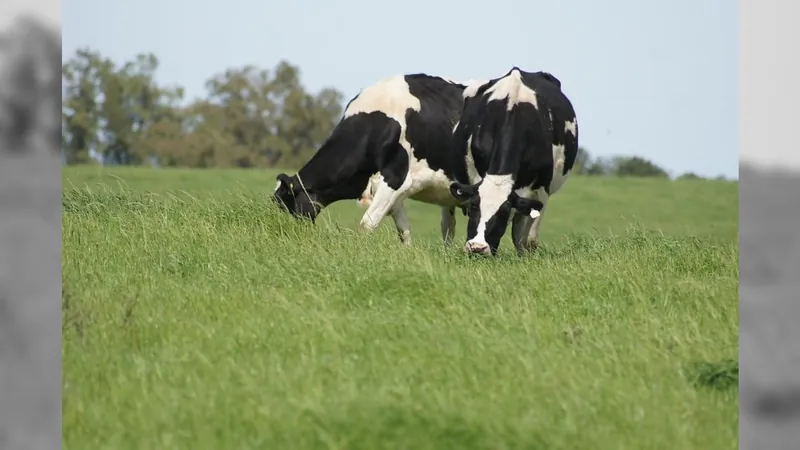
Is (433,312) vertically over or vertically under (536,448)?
over

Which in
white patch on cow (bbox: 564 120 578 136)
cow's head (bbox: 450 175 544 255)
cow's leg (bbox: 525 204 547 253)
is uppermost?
white patch on cow (bbox: 564 120 578 136)

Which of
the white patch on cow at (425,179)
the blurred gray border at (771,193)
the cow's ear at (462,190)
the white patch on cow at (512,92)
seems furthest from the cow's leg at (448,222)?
the blurred gray border at (771,193)

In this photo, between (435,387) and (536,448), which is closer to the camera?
(536,448)

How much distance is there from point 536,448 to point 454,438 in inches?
15.8

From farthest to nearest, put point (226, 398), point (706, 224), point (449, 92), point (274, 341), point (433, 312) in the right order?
point (706, 224), point (449, 92), point (433, 312), point (274, 341), point (226, 398)

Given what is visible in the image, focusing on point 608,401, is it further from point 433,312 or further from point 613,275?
point 613,275

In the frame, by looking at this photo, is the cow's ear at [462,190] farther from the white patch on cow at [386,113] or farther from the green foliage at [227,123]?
the green foliage at [227,123]

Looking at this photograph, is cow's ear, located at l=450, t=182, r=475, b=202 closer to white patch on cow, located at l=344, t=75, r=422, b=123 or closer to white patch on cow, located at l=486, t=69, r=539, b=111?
white patch on cow, located at l=486, t=69, r=539, b=111

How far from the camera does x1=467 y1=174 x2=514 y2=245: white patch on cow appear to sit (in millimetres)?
10250

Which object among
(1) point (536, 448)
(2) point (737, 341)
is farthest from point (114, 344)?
(2) point (737, 341)

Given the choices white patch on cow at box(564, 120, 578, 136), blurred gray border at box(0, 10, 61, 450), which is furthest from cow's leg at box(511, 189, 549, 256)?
blurred gray border at box(0, 10, 61, 450)

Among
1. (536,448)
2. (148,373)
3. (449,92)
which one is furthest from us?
(449,92)

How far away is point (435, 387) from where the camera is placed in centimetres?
597

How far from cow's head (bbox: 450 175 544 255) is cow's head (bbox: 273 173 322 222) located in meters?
2.96
